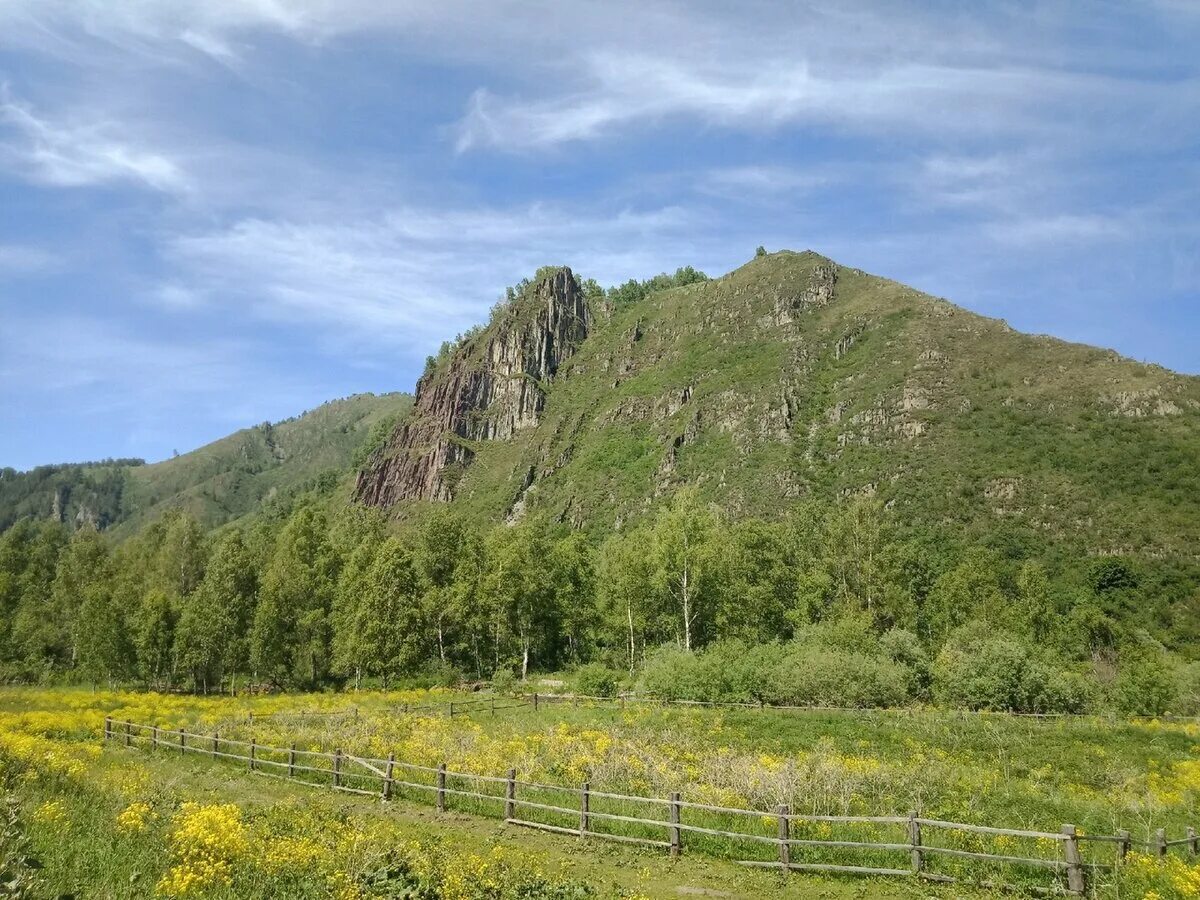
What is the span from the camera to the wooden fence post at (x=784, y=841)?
1458cm

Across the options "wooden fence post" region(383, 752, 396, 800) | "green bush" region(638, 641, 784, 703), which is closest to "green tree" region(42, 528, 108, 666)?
"green bush" region(638, 641, 784, 703)

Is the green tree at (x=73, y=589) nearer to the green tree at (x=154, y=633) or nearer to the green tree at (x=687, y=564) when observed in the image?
the green tree at (x=154, y=633)

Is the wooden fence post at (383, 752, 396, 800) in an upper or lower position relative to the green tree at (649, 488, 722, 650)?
lower

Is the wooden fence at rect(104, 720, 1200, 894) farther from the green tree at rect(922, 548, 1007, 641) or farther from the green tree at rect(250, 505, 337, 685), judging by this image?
the green tree at rect(922, 548, 1007, 641)

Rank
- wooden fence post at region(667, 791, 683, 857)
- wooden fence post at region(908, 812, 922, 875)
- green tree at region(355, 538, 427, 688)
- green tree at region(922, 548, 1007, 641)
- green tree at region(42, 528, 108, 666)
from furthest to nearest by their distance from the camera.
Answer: green tree at region(42, 528, 108, 666) → green tree at region(922, 548, 1007, 641) → green tree at region(355, 538, 427, 688) → wooden fence post at region(667, 791, 683, 857) → wooden fence post at region(908, 812, 922, 875)

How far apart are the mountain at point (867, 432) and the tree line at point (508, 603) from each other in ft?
50.1

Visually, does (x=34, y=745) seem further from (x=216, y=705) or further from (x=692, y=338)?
(x=692, y=338)

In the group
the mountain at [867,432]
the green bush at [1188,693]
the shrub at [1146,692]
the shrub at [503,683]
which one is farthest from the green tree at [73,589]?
the green bush at [1188,693]

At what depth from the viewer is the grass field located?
34.9 ft

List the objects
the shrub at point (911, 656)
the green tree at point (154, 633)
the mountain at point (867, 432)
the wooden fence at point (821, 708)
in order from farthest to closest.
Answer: the mountain at point (867, 432) → the green tree at point (154, 633) → the shrub at point (911, 656) → the wooden fence at point (821, 708)

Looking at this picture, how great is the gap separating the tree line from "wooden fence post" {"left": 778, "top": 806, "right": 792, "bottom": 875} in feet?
111

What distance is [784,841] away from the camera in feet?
48.0

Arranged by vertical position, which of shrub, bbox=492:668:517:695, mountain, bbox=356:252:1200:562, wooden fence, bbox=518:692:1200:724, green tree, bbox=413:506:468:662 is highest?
mountain, bbox=356:252:1200:562

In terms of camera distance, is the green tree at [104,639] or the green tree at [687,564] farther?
the green tree at [104,639]
